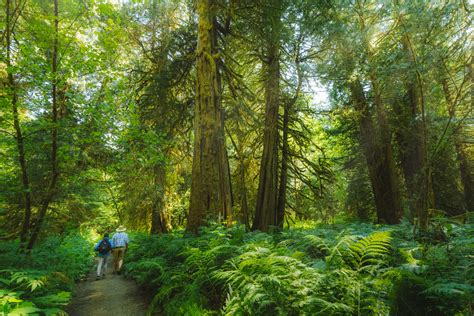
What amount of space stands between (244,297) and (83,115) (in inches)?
185

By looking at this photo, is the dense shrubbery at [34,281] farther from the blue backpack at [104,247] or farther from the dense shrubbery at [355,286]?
the dense shrubbery at [355,286]

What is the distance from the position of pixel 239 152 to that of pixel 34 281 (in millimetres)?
7794

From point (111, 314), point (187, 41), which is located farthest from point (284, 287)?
point (187, 41)

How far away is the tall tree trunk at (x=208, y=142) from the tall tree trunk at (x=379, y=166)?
4744 mm

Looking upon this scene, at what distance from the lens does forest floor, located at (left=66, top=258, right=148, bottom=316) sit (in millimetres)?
4348

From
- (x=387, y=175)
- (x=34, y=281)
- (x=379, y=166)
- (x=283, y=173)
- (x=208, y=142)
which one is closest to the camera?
(x=34, y=281)

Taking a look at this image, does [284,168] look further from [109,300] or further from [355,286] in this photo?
[355,286]

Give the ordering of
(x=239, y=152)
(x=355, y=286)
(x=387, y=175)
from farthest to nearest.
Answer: (x=239, y=152) → (x=387, y=175) → (x=355, y=286)

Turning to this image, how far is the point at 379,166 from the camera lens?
9117 mm

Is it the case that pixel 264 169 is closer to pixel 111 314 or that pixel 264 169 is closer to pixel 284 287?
pixel 111 314

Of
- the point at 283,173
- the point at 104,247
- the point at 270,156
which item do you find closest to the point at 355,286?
the point at 270,156

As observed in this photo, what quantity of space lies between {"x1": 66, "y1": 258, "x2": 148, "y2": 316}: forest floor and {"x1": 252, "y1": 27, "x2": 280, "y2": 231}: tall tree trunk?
13.9ft

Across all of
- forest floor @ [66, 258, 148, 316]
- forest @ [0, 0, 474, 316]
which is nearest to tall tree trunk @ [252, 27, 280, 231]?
forest @ [0, 0, 474, 316]

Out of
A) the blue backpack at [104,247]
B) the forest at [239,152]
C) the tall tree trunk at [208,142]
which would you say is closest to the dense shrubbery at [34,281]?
the forest at [239,152]
